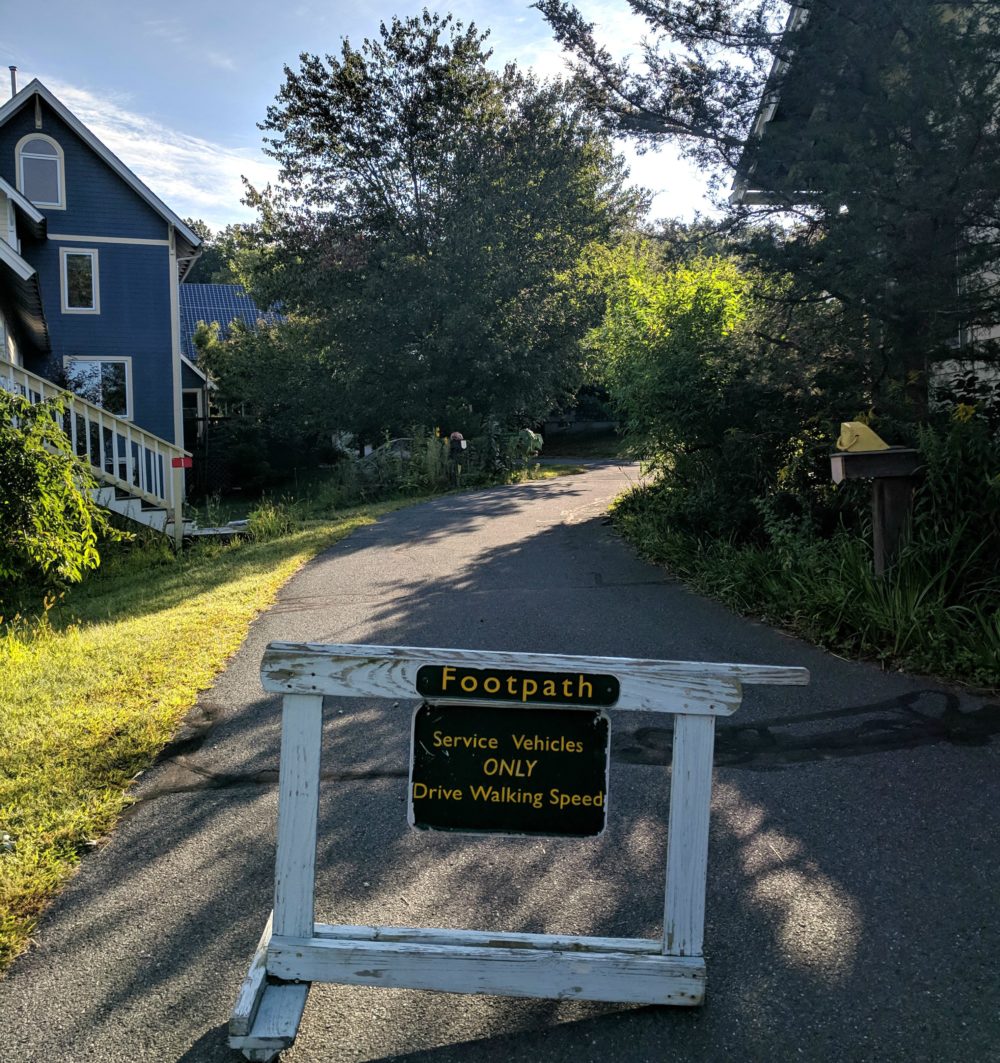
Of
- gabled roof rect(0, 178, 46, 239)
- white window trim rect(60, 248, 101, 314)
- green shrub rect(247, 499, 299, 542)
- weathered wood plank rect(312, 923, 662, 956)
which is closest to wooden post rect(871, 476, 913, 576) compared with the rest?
weathered wood plank rect(312, 923, 662, 956)

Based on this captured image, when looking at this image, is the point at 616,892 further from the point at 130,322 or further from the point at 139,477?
the point at 130,322

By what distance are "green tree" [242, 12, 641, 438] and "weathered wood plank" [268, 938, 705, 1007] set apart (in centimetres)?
2458

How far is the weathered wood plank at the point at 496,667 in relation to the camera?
111 inches

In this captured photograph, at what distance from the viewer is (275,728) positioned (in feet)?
18.0

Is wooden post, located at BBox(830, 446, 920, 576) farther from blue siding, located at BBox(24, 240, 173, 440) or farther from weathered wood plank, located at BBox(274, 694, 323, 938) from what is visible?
blue siding, located at BBox(24, 240, 173, 440)

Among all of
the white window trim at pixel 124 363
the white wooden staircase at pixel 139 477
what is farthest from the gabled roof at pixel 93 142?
the white wooden staircase at pixel 139 477

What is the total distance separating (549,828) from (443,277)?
81.7ft

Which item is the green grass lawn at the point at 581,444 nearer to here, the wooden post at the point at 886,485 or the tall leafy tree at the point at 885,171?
the tall leafy tree at the point at 885,171

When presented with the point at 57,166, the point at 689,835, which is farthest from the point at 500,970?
the point at 57,166

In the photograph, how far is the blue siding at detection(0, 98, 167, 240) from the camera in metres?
22.3

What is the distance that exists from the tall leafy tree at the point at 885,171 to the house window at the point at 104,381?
737 inches

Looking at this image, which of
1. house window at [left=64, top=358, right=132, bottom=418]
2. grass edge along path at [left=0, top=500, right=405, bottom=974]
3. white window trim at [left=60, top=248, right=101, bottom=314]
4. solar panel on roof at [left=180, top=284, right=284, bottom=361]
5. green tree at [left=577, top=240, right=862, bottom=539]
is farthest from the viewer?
solar panel on roof at [left=180, top=284, right=284, bottom=361]

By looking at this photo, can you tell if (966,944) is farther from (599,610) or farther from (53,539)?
(53,539)

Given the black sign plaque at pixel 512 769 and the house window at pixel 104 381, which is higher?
the house window at pixel 104 381
